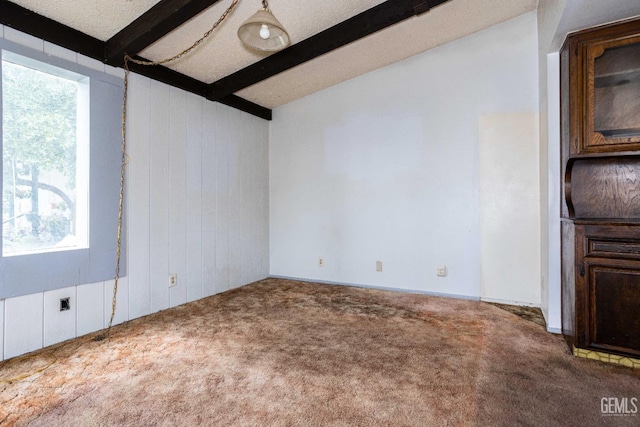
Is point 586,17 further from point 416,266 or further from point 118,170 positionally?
point 118,170

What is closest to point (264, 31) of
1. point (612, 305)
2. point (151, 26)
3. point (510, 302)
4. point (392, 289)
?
point (151, 26)

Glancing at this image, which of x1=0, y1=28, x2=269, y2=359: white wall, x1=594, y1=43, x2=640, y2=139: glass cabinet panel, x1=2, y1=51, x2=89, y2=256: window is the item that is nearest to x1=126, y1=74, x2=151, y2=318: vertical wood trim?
x1=0, y1=28, x2=269, y2=359: white wall

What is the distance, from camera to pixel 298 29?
9.73 ft

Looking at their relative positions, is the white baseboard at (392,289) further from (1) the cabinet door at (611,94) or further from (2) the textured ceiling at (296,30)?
(2) the textured ceiling at (296,30)

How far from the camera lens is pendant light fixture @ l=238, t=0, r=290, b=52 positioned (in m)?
1.87

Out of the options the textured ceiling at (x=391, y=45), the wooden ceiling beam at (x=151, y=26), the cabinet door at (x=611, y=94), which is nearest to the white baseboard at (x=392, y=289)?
the cabinet door at (x=611, y=94)

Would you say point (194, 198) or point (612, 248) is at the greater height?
point (194, 198)

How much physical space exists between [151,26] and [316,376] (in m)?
2.63

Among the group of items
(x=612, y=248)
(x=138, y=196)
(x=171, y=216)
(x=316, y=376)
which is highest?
(x=138, y=196)

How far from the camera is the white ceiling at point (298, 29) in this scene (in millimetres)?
2338

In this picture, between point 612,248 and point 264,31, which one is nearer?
point 264,31

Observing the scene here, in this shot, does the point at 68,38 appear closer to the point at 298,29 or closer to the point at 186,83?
the point at 186,83

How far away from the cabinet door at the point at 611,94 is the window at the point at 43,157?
368 centimetres

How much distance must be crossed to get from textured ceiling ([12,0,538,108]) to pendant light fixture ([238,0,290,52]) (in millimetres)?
604
